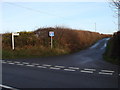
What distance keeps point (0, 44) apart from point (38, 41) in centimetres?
474

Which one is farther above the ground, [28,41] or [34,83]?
[28,41]

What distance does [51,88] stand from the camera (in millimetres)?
5246

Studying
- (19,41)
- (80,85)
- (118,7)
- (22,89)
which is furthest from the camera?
(19,41)

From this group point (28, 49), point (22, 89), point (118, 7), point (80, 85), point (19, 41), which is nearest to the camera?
point (22, 89)

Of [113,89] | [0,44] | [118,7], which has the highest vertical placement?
[118,7]

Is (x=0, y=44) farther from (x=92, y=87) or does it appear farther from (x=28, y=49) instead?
(x=92, y=87)

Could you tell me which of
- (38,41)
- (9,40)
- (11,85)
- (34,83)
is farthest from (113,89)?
(9,40)

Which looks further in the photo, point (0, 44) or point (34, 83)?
point (0, 44)

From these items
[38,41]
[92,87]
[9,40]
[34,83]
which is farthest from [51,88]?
[9,40]

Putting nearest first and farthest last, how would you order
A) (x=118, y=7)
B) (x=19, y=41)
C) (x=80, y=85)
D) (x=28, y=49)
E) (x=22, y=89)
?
(x=22, y=89)
(x=80, y=85)
(x=118, y=7)
(x=28, y=49)
(x=19, y=41)

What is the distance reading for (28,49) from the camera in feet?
56.3

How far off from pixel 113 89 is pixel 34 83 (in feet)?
9.29

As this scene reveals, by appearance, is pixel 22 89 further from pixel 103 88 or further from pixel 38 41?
pixel 38 41

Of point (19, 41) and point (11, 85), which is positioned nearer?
point (11, 85)
